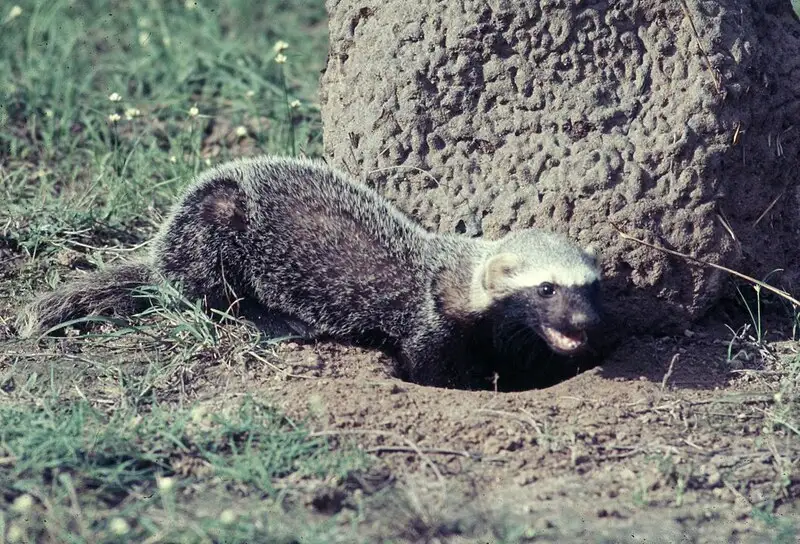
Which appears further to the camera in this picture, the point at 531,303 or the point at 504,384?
the point at 504,384

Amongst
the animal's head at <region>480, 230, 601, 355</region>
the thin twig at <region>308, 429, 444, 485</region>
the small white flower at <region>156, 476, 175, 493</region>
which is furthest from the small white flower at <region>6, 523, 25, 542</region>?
the animal's head at <region>480, 230, 601, 355</region>

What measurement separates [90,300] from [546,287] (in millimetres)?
2625

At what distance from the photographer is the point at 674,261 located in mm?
5965

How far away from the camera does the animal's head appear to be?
216 inches

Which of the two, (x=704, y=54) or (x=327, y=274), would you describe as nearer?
(x=704, y=54)

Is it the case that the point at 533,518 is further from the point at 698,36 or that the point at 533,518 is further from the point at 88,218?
the point at 88,218

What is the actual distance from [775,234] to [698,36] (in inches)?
49.9

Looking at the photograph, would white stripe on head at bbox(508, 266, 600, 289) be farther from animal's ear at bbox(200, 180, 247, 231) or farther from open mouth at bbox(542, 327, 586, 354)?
animal's ear at bbox(200, 180, 247, 231)

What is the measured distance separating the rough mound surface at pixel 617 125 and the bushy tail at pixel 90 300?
1728mm

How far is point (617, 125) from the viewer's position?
5.96 m

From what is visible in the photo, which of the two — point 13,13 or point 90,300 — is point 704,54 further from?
point 13,13

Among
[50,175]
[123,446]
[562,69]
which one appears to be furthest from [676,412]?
[50,175]

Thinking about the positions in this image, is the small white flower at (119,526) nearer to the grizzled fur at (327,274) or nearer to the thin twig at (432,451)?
the thin twig at (432,451)

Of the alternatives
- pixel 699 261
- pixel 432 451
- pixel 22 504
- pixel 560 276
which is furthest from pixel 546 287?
pixel 22 504
